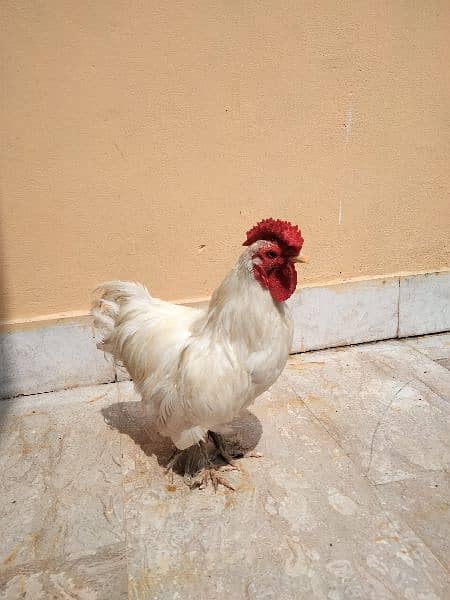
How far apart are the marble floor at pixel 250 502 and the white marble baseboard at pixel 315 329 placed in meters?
0.19

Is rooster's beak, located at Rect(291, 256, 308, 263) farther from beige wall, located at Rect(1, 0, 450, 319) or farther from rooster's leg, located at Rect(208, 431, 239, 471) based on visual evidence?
beige wall, located at Rect(1, 0, 450, 319)

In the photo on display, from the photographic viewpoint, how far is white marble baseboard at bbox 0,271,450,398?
363 cm

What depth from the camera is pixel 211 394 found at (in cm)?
229

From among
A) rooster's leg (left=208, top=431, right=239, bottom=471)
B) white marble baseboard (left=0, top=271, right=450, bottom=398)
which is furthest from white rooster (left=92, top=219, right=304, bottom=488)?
white marble baseboard (left=0, top=271, right=450, bottom=398)

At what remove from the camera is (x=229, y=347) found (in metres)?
2.34

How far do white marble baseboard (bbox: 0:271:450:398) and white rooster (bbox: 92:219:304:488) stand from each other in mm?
1310

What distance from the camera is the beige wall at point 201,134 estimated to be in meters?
3.26

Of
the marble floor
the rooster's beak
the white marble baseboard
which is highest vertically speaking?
the rooster's beak

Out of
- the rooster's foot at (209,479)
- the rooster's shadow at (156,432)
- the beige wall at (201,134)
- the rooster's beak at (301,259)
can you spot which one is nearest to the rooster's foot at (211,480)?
the rooster's foot at (209,479)

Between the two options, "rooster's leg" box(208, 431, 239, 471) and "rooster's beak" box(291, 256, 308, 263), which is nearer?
"rooster's beak" box(291, 256, 308, 263)

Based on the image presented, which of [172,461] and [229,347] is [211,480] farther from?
[229,347]

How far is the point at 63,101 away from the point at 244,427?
2.74 meters

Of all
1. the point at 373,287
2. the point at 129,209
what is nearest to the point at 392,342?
the point at 373,287

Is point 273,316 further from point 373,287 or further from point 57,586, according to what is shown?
point 373,287
